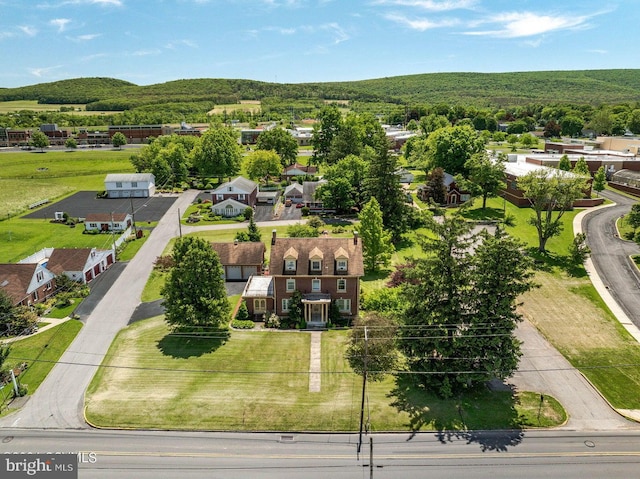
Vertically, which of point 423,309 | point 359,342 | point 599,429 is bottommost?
point 599,429

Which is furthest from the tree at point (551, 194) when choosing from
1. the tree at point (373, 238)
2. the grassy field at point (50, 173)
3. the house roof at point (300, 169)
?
the grassy field at point (50, 173)

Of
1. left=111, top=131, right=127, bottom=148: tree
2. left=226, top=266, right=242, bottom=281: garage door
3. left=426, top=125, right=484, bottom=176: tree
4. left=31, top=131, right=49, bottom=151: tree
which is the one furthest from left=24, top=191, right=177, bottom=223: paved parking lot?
left=31, top=131, right=49, bottom=151: tree

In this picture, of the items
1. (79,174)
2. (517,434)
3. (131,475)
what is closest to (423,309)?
(517,434)

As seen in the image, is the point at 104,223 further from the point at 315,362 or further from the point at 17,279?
the point at 315,362

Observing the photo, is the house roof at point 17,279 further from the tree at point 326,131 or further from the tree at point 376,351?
the tree at point 326,131

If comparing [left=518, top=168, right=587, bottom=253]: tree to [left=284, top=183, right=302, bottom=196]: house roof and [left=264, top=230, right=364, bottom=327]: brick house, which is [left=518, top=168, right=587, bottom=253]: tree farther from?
[left=284, top=183, right=302, bottom=196]: house roof

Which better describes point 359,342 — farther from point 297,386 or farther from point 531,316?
point 531,316

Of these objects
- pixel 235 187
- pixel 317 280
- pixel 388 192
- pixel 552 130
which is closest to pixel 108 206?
pixel 235 187
